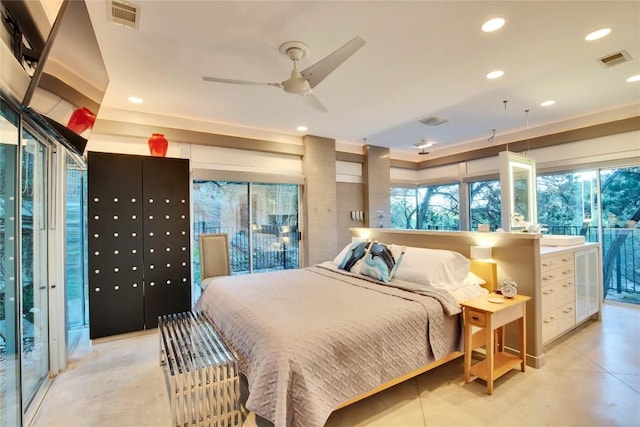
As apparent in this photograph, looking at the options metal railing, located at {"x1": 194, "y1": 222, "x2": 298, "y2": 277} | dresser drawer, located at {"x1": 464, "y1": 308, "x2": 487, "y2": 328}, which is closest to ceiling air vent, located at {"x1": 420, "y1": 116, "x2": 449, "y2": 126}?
metal railing, located at {"x1": 194, "y1": 222, "x2": 298, "y2": 277}

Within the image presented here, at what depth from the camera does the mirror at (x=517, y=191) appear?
3.96 metres

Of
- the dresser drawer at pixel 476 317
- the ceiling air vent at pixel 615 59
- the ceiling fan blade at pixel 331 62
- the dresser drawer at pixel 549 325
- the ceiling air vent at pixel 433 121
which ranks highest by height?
the ceiling air vent at pixel 615 59

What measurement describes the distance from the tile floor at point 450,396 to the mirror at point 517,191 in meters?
1.55

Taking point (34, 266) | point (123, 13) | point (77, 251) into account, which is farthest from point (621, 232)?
point (77, 251)

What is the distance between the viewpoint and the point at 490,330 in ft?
7.43

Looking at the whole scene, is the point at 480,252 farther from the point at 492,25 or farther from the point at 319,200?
the point at 319,200

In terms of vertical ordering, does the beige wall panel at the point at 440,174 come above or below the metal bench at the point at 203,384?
above

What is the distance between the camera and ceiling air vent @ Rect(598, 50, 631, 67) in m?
2.75

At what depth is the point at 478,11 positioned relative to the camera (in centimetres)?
212

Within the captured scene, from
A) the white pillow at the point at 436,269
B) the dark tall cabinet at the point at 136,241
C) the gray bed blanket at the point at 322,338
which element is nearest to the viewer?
the gray bed blanket at the point at 322,338

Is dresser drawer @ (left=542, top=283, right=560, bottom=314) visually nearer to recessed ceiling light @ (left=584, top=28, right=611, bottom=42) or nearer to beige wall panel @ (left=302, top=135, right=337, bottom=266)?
recessed ceiling light @ (left=584, top=28, right=611, bottom=42)

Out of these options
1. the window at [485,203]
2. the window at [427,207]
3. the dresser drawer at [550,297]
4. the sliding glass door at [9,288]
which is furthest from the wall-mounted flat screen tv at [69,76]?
the window at [485,203]

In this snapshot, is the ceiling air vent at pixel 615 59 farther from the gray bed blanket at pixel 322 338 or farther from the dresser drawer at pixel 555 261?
the gray bed blanket at pixel 322 338

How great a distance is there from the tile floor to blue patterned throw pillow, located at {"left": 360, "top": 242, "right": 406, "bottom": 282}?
3.02 ft
